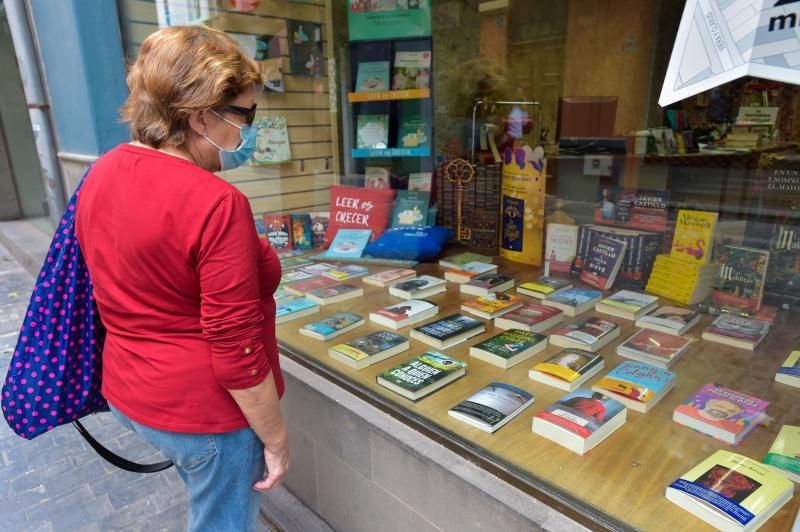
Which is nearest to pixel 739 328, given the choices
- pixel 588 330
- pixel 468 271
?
pixel 588 330

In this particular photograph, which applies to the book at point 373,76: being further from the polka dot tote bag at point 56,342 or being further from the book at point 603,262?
the polka dot tote bag at point 56,342

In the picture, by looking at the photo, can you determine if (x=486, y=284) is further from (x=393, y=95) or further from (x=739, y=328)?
(x=393, y=95)

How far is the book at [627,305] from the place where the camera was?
2059mm

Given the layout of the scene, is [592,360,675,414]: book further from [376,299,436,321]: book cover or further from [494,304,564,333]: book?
[376,299,436,321]: book cover

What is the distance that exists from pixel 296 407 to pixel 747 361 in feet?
5.10

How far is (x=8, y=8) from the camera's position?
15.0ft

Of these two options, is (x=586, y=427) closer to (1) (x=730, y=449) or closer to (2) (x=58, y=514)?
(1) (x=730, y=449)

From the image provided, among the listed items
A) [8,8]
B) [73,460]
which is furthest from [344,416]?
[8,8]

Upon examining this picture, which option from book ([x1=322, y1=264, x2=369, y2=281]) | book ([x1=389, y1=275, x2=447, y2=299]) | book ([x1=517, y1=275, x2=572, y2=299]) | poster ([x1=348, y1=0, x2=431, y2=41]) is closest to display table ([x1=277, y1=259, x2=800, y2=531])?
book ([x1=517, y1=275, x2=572, y2=299])

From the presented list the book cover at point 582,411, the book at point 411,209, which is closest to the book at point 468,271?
the book at point 411,209

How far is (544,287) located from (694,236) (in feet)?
2.11

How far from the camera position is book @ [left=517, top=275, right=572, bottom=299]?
89.8 inches

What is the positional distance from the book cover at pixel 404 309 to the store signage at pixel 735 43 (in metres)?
1.29

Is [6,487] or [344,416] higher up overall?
[344,416]
